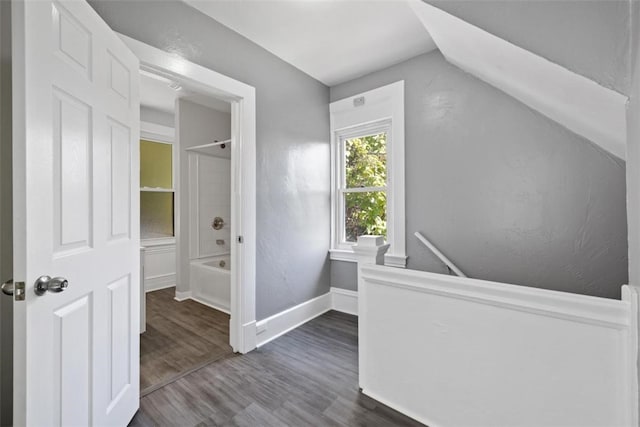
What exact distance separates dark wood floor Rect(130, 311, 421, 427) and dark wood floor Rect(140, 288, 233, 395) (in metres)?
0.13

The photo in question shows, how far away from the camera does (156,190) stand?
413 cm

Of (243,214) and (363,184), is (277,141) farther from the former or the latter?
(363,184)

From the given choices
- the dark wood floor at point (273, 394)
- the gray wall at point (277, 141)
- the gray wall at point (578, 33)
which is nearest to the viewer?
the gray wall at point (578, 33)

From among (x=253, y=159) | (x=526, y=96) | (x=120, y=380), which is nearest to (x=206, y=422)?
(x=120, y=380)

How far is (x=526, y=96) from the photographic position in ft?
5.97

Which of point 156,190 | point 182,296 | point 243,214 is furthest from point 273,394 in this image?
point 156,190

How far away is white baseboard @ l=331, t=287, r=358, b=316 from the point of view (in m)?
3.04

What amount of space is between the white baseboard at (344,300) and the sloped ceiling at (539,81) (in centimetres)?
230

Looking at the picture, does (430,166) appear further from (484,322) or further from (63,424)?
(63,424)

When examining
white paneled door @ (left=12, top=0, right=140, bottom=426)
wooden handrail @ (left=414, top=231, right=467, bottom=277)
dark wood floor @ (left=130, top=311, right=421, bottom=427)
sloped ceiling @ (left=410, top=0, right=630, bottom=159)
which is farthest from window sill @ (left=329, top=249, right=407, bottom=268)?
white paneled door @ (left=12, top=0, right=140, bottom=426)

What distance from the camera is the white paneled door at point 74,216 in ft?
2.89

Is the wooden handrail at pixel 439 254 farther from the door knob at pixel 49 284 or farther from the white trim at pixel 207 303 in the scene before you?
the door knob at pixel 49 284

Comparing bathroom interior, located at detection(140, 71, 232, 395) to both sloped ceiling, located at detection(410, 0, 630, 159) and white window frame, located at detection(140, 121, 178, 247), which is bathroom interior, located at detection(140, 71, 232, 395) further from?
sloped ceiling, located at detection(410, 0, 630, 159)

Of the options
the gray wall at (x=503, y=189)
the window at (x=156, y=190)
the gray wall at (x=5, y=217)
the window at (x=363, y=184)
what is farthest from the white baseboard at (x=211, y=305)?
the gray wall at (x=503, y=189)
